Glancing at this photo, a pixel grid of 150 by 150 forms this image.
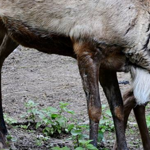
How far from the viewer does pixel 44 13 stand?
19.4 ft

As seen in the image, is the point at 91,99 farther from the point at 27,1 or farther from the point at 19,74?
the point at 19,74

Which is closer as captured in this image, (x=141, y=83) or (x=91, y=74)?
(x=91, y=74)

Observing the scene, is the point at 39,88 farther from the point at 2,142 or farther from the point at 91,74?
the point at 91,74

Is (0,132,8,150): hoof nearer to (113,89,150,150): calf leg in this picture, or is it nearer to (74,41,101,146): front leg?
(74,41,101,146): front leg

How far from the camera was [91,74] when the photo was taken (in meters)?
5.69

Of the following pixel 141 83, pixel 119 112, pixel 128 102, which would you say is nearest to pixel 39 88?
pixel 128 102

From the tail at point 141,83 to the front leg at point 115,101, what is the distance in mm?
348

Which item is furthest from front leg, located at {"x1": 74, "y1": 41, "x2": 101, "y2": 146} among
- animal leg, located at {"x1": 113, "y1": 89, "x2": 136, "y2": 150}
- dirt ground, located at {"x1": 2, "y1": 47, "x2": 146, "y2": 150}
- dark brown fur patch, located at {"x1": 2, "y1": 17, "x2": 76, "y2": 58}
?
animal leg, located at {"x1": 113, "y1": 89, "x2": 136, "y2": 150}

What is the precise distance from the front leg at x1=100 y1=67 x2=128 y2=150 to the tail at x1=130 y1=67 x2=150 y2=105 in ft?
1.14

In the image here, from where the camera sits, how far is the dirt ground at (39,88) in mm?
6716

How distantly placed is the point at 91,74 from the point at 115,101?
742mm

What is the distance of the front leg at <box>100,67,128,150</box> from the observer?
6.18m

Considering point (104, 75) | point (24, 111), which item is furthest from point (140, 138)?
point (24, 111)

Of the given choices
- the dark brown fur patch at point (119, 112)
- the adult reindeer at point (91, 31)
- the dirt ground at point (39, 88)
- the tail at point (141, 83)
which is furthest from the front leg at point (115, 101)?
the dirt ground at point (39, 88)
